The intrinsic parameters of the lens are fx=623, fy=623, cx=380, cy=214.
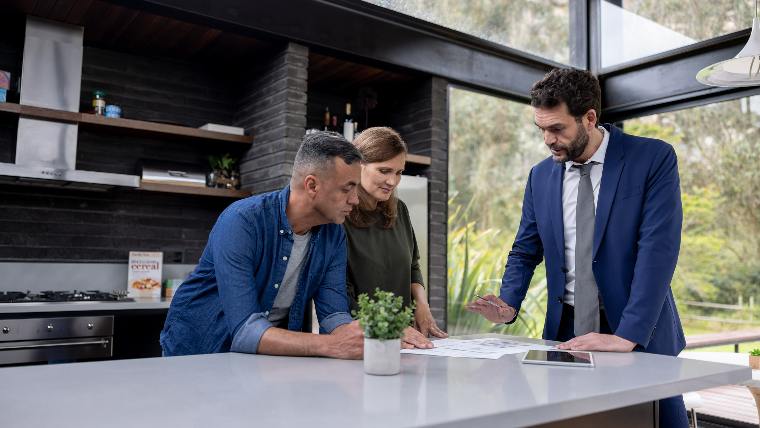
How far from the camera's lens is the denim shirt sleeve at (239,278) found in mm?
1528

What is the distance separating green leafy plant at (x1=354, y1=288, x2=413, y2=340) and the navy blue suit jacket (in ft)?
2.76

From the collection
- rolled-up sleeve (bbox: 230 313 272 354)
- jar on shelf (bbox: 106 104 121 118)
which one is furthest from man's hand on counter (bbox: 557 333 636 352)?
jar on shelf (bbox: 106 104 121 118)

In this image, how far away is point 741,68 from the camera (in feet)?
9.71

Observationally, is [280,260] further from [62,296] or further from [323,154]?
[62,296]

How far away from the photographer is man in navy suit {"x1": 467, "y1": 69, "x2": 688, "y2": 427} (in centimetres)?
184

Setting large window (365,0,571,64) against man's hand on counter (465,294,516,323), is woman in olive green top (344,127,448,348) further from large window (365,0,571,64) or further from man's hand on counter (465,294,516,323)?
large window (365,0,571,64)

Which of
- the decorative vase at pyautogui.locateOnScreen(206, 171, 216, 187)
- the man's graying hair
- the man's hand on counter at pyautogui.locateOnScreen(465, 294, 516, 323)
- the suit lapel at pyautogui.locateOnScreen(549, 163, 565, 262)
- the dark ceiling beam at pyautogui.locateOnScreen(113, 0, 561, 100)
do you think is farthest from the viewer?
the decorative vase at pyautogui.locateOnScreen(206, 171, 216, 187)

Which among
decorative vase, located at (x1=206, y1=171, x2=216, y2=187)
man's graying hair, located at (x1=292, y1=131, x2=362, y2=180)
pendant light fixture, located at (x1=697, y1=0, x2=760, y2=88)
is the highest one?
pendant light fixture, located at (x1=697, y1=0, x2=760, y2=88)

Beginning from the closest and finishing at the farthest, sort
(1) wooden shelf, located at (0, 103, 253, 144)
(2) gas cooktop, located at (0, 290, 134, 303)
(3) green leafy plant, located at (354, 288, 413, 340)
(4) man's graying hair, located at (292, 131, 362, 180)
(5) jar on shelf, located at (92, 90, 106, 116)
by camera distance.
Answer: (3) green leafy plant, located at (354, 288, 413, 340)
(4) man's graying hair, located at (292, 131, 362, 180)
(2) gas cooktop, located at (0, 290, 134, 303)
(1) wooden shelf, located at (0, 103, 253, 144)
(5) jar on shelf, located at (92, 90, 106, 116)

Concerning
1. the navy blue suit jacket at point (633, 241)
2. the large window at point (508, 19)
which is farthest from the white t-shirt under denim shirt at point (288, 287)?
the large window at point (508, 19)

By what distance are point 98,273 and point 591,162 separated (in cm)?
304

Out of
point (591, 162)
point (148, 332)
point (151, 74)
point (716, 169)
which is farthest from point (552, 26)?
point (148, 332)

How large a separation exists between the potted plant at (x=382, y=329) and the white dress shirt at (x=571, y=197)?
94 centimetres

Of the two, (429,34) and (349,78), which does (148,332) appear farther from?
(429,34)
